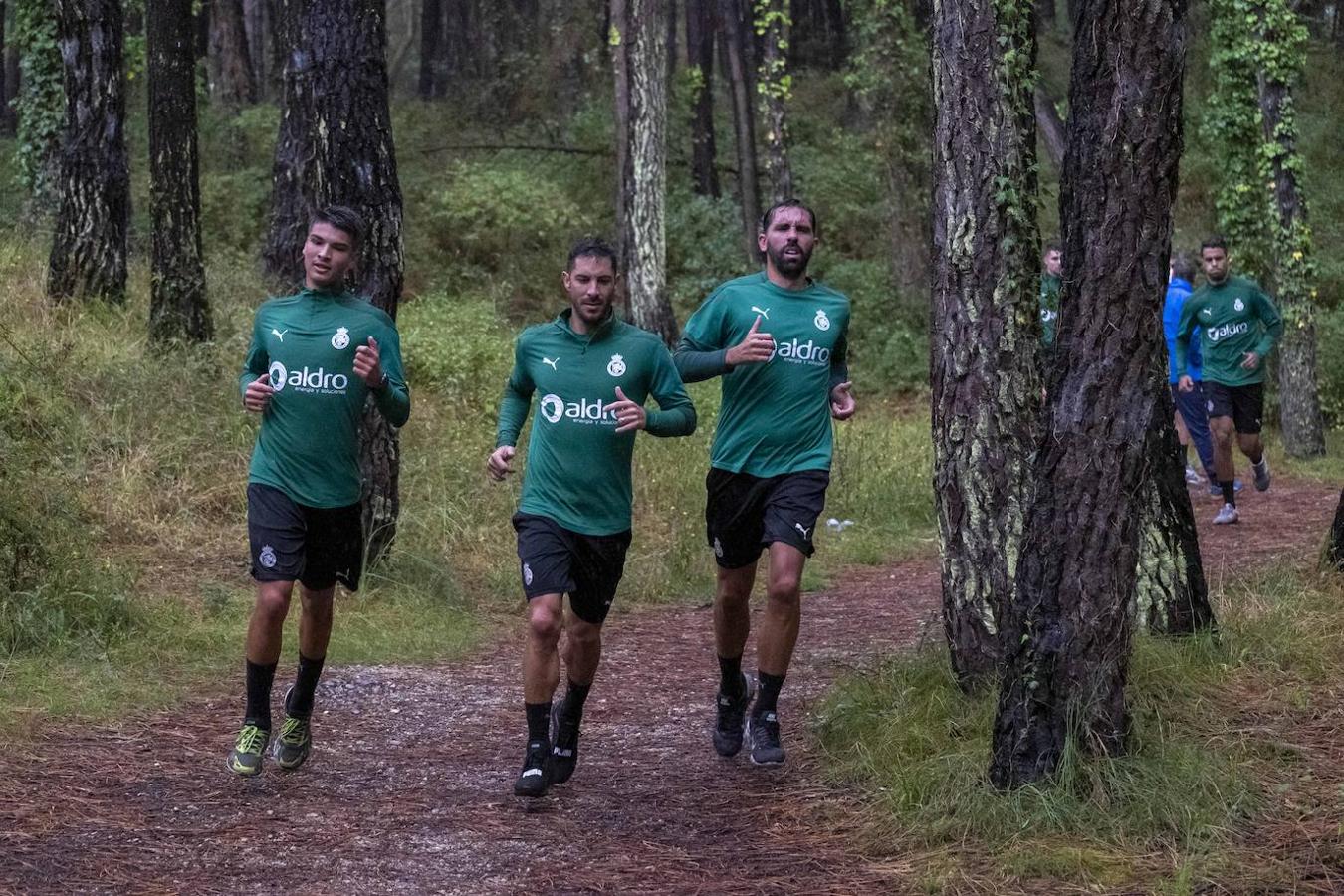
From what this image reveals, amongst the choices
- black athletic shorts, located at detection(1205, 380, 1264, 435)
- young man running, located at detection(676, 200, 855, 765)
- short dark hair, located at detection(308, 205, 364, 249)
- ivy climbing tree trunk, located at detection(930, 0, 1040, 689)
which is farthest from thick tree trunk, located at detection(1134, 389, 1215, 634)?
black athletic shorts, located at detection(1205, 380, 1264, 435)

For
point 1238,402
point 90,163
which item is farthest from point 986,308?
point 90,163

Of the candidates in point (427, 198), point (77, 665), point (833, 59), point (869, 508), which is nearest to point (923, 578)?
point (869, 508)

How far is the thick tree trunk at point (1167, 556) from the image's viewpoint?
7.21 m

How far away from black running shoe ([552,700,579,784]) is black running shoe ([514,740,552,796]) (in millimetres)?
142

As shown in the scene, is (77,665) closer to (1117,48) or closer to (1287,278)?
(1117,48)

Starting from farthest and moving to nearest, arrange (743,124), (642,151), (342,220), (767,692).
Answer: (743,124) → (642,151) → (767,692) → (342,220)

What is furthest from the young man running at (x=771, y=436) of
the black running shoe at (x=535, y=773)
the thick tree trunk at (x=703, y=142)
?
the thick tree trunk at (x=703, y=142)

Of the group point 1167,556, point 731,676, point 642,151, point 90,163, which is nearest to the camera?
point 731,676

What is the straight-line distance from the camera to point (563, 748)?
252 inches

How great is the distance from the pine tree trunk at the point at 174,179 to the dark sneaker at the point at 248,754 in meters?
8.07

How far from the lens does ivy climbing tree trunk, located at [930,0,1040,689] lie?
21.7 ft

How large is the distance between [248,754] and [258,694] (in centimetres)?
25

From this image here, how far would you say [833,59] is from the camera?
4128 centimetres

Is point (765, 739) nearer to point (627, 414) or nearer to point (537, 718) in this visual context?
point (537, 718)
